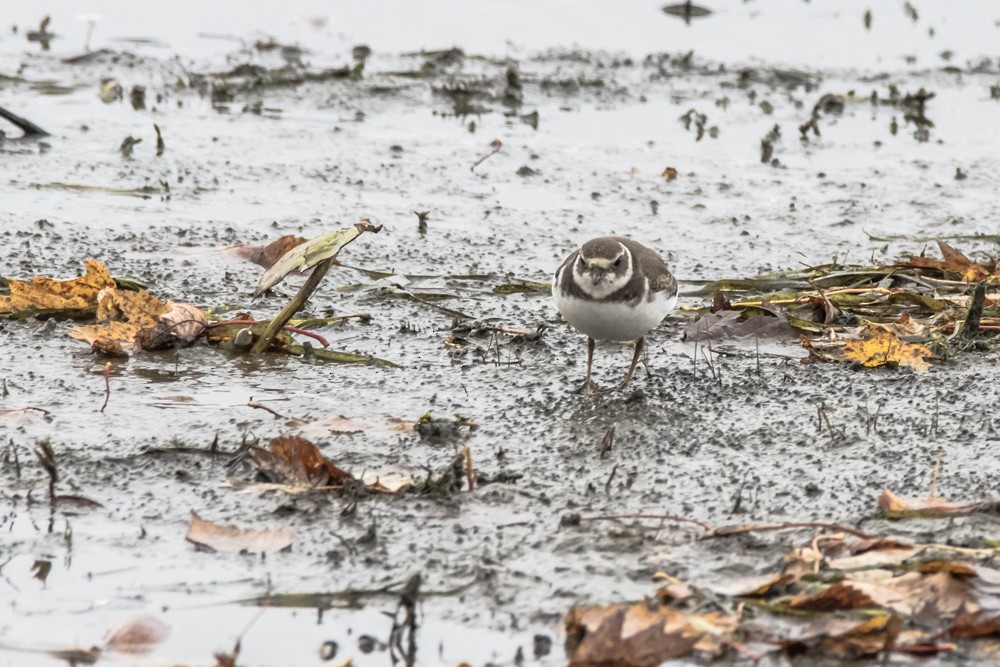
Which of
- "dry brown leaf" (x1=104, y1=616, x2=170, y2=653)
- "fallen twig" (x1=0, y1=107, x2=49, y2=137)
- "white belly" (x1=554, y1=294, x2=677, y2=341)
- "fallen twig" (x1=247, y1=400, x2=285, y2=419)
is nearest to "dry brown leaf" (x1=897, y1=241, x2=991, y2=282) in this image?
"white belly" (x1=554, y1=294, x2=677, y2=341)

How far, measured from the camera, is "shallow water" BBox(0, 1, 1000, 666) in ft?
13.7

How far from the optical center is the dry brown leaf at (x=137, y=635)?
12.1 feet

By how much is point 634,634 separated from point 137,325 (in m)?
3.62

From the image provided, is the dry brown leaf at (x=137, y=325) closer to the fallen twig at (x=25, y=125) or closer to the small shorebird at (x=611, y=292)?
the small shorebird at (x=611, y=292)

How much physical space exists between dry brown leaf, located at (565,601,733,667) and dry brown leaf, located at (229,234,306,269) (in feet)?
15.3

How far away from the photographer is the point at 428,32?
15.9 metres

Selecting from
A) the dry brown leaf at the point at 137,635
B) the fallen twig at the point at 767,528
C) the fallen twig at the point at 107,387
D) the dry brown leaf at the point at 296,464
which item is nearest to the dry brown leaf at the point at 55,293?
the fallen twig at the point at 107,387

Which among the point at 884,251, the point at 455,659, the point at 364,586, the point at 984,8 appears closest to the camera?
the point at 455,659

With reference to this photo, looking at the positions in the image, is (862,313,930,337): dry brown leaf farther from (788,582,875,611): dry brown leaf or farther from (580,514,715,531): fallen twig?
(788,582,875,611): dry brown leaf

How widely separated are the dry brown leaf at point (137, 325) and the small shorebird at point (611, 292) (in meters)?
1.83

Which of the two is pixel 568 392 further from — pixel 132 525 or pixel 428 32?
pixel 428 32

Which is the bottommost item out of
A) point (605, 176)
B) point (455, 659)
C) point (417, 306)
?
point (455, 659)

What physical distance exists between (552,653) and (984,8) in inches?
634

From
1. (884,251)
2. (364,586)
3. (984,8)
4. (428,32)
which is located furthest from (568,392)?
(984,8)
